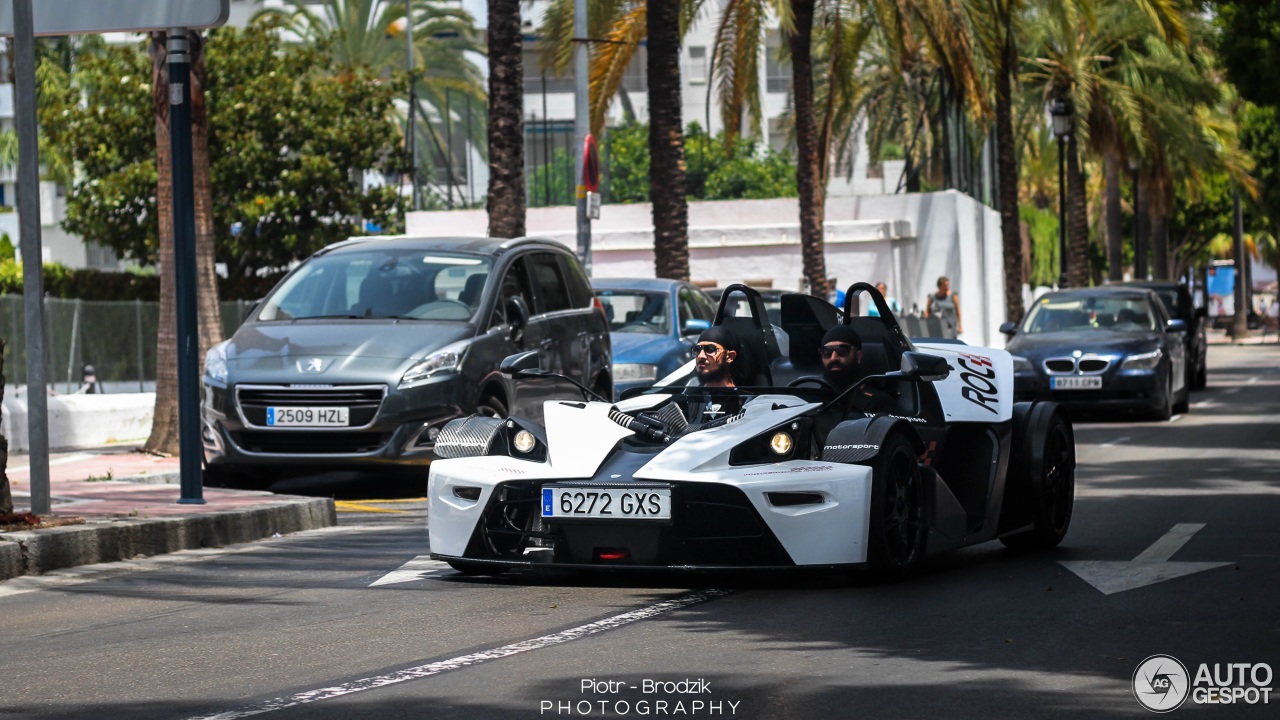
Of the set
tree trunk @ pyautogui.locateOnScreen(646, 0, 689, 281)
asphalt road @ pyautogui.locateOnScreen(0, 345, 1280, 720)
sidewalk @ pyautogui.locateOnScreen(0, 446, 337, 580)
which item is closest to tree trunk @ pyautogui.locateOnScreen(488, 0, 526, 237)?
tree trunk @ pyautogui.locateOnScreen(646, 0, 689, 281)

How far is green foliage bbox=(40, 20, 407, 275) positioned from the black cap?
1326 inches

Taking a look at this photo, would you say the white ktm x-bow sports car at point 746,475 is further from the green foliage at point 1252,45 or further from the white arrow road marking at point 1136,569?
the green foliage at point 1252,45

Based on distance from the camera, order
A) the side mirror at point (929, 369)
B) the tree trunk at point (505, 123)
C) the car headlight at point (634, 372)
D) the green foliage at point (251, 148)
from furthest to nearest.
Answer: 1. the green foliage at point (251, 148)
2. the tree trunk at point (505, 123)
3. the car headlight at point (634, 372)
4. the side mirror at point (929, 369)

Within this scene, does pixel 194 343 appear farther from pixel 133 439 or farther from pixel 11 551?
pixel 133 439

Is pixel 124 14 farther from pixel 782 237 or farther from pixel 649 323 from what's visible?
pixel 782 237

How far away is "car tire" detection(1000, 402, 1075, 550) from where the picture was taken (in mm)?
9562

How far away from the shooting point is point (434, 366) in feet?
43.1

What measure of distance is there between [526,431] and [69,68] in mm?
59370

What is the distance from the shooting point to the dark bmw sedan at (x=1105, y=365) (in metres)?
21.3

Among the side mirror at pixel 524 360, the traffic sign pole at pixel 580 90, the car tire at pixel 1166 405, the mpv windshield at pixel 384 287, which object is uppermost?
the traffic sign pole at pixel 580 90

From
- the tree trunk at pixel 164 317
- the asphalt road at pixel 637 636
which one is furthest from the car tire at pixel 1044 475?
the tree trunk at pixel 164 317

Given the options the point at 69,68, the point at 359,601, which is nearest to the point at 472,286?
the point at 359,601

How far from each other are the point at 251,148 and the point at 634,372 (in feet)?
87.4

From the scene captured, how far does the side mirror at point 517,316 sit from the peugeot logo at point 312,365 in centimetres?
167
